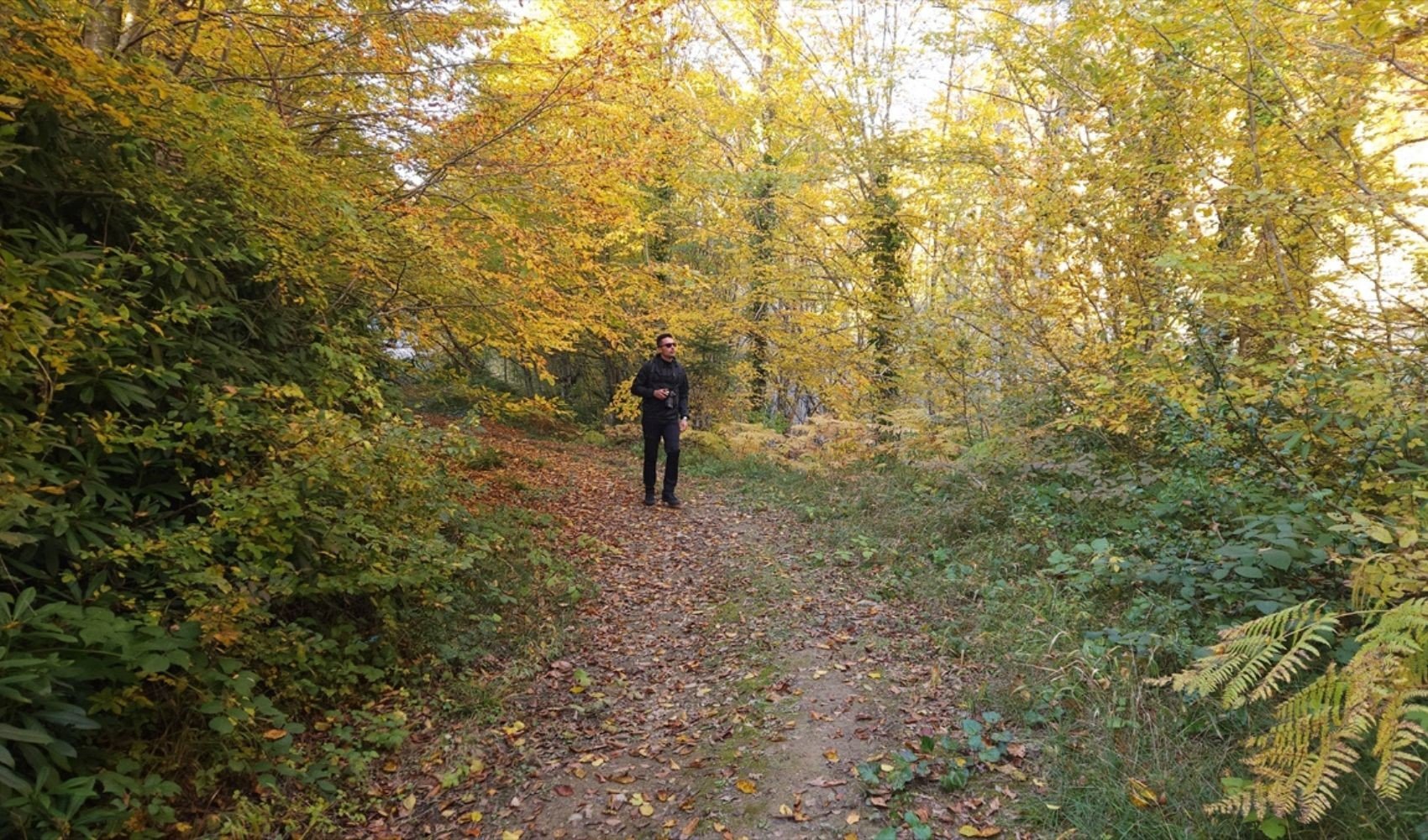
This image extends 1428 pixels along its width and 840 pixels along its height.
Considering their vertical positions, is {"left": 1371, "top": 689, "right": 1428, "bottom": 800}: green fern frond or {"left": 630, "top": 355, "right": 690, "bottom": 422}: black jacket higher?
{"left": 630, "top": 355, "right": 690, "bottom": 422}: black jacket

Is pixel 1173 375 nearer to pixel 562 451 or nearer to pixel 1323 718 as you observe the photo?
pixel 1323 718

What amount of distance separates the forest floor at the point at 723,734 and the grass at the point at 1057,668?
7.7 inches

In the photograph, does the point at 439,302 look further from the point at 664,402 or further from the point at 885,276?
the point at 885,276

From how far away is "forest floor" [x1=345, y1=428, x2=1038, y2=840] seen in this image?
311 cm

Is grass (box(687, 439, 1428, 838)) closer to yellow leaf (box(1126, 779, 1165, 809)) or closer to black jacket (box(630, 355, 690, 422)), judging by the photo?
yellow leaf (box(1126, 779, 1165, 809))

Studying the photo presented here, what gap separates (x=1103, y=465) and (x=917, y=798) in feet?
15.0

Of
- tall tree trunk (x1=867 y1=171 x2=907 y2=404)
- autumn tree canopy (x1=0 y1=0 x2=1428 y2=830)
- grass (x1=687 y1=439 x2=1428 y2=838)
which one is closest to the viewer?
grass (x1=687 y1=439 x2=1428 y2=838)

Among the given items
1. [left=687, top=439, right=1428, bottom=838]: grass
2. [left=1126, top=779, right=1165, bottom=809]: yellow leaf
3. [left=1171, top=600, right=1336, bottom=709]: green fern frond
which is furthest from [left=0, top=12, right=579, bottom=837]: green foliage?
[left=1171, top=600, right=1336, bottom=709]: green fern frond

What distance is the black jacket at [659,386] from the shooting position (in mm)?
8586

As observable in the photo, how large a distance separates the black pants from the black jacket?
80 mm

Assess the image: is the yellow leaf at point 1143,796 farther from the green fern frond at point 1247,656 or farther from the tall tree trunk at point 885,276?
the tall tree trunk at point 885,276

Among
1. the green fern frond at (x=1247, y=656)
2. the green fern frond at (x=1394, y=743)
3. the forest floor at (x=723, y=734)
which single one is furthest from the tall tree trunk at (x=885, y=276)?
the green fern frond at (x=1394, y=743)

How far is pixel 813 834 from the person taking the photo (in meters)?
2.95

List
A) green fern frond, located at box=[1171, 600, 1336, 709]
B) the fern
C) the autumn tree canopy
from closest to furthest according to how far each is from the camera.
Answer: the fern
green fern frond, located at box=[1171, 600, 1336, 709]
the autumn tree canopy
